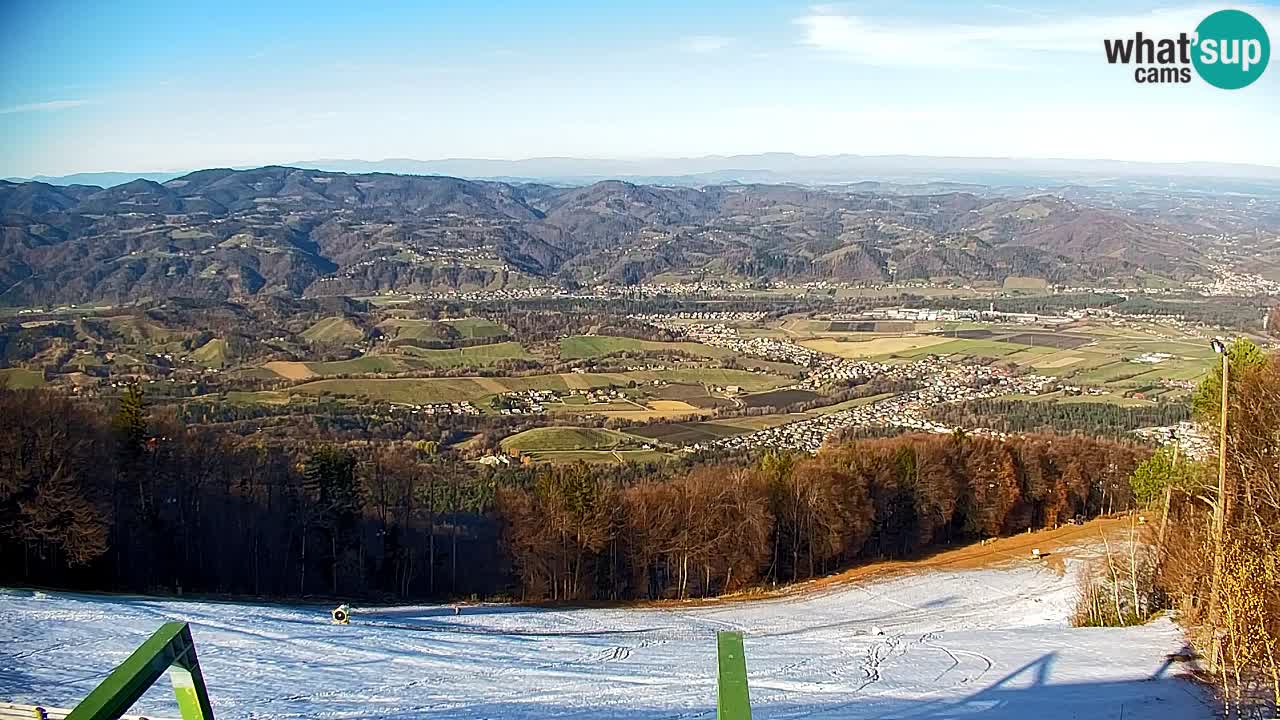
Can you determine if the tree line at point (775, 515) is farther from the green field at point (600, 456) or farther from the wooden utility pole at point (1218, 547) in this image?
the wooden utility pole at point (1218, 547)

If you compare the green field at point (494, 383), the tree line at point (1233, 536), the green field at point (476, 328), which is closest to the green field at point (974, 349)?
the green field at point (494, 383)

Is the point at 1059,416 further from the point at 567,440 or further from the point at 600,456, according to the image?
the point at 567,440

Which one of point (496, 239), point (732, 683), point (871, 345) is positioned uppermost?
point (496, 239)

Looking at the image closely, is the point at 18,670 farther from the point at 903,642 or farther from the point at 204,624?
the point at 903,642

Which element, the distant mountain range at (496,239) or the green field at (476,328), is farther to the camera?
the distant mountain range at (496,239)

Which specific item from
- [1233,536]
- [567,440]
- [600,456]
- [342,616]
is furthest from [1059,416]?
[342,616]
